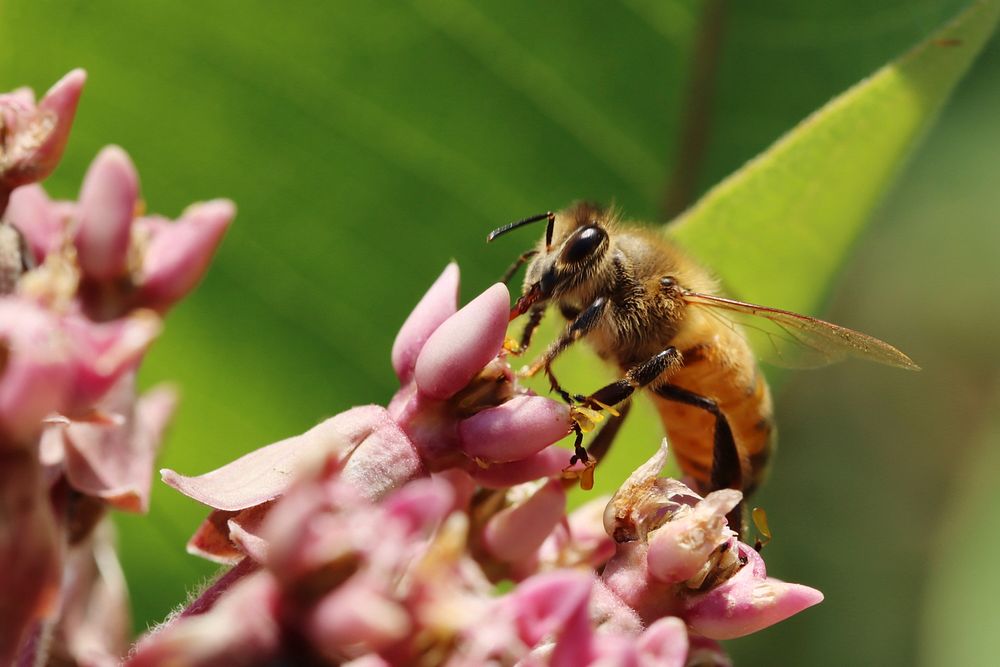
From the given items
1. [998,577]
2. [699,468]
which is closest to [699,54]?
[699,468]

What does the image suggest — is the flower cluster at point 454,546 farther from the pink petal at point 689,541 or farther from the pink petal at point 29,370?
the pink petal at point 29,370

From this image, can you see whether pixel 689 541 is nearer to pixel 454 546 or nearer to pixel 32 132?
pixel 454 546

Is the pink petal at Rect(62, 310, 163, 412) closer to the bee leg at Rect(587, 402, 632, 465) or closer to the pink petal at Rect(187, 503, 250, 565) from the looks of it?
the pink petal at Rect(187, 503, 250, 565)

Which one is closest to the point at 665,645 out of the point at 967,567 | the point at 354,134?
the point at 354,134

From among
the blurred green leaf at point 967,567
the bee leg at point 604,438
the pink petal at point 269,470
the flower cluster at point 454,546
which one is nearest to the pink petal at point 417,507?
the flower cluster at point 454,546

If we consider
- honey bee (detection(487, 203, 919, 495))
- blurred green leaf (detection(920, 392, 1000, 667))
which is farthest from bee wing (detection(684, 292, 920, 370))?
Result: blurred green leaf (detection(920, 392, 1000, 667))

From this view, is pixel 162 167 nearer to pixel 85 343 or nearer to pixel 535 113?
pixel 535 113
